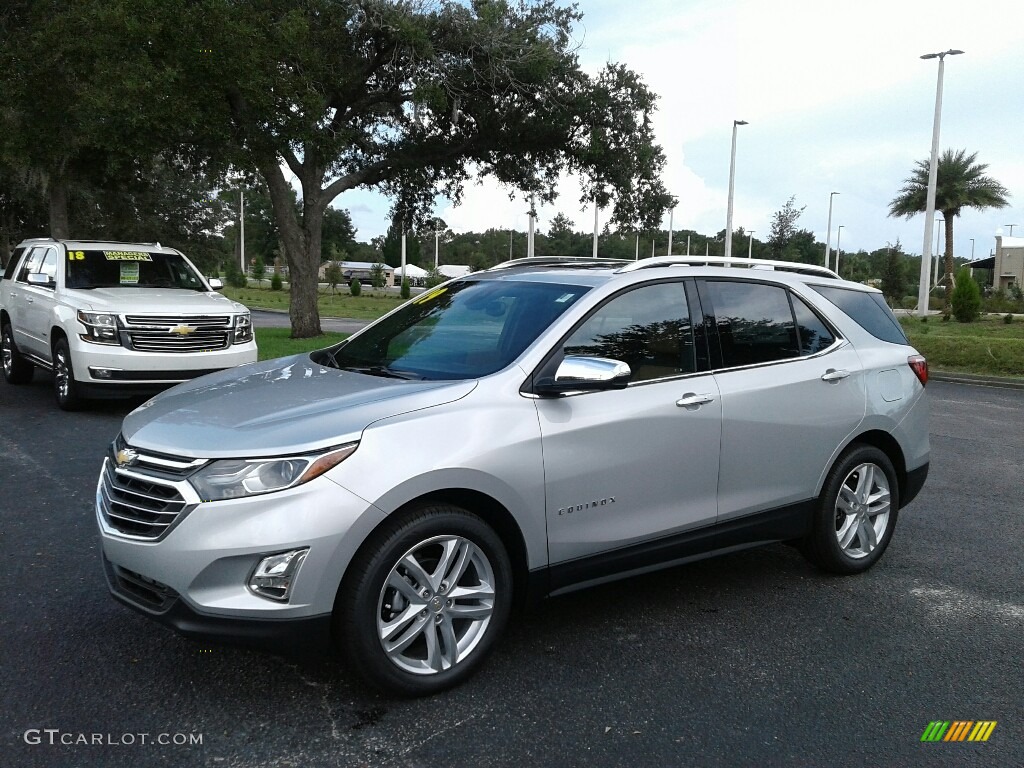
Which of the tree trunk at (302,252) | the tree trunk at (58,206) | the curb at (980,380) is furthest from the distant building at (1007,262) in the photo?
the tree trunk at (58,206)

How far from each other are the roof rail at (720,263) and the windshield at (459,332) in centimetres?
42

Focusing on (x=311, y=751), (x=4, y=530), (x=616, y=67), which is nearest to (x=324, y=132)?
(x=616, y=67)

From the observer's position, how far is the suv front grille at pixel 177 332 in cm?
951

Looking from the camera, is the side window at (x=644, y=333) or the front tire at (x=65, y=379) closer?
the side window at (x=644, y=333)

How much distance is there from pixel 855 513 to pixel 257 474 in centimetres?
338

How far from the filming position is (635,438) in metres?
4.07

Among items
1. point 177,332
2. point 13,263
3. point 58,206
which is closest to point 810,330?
point 177,332

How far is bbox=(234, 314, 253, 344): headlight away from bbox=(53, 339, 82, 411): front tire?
169cm

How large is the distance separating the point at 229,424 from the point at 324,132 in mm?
14737

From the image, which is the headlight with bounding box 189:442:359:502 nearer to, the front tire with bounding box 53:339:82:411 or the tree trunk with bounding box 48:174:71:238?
the front tire with bounding box 53:339:82:411

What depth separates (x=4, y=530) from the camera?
562 cm

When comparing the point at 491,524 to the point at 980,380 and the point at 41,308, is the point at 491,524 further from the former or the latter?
the point at 980,380

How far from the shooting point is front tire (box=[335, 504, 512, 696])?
10.9ft

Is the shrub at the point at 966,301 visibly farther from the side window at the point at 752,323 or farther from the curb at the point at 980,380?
the side window at the point at 752,323
